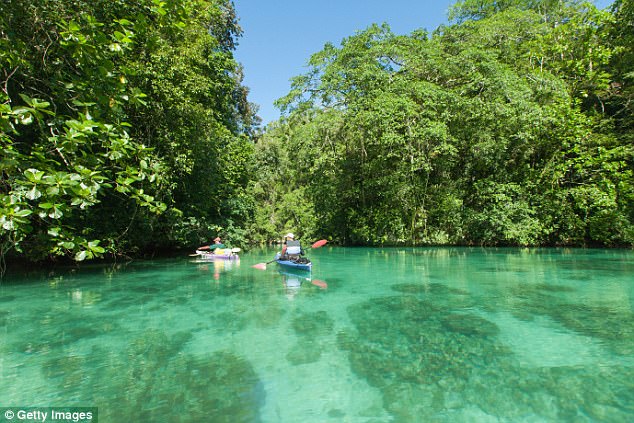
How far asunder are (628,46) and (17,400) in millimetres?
28177

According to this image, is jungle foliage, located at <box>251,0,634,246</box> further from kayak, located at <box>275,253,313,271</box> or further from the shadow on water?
the shadow on water

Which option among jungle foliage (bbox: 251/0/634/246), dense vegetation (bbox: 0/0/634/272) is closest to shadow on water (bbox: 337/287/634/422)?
dense vegetation (bbox: 0/0/634/272)

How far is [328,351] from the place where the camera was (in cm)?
492

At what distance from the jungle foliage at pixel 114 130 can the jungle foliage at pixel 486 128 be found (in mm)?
7243

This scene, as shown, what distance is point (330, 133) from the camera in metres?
21.9

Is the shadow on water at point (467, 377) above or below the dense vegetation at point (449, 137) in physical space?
below

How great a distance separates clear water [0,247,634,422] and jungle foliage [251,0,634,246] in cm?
1159

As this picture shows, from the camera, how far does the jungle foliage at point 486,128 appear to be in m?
19.0

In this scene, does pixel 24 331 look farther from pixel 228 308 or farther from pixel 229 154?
pixel 229 154

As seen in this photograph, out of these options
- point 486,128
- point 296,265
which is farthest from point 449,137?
point 296,265

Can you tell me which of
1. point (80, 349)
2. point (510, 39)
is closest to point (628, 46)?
point (510, 39)

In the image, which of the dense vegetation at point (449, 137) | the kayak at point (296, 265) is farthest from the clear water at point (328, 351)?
the dense vegetation at point (449, 137)

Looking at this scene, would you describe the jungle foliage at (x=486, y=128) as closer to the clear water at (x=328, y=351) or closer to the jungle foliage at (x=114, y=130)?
the jungle foliage at (x=114, y=130)

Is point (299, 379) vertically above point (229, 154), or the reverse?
point (229, 154)
